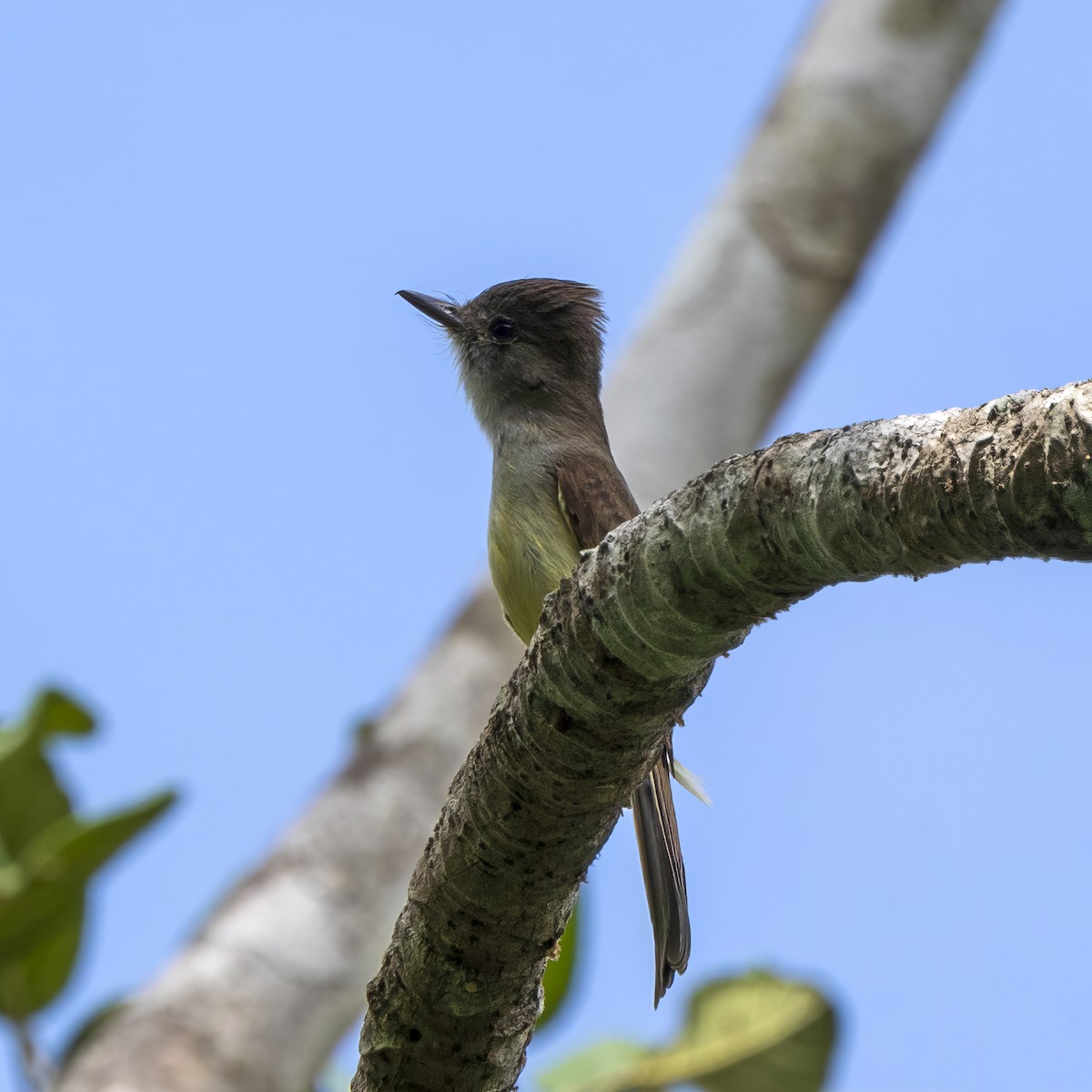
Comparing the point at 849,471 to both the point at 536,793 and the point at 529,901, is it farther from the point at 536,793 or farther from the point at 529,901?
the point at 529,901

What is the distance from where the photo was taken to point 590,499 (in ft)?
15.9

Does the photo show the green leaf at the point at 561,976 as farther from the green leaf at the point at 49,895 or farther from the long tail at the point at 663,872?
the green leaf at the point at 49,895

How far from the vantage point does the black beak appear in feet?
20.3

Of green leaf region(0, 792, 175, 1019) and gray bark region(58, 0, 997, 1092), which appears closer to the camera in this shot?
green leaf region(0, 792, 175, 1019)

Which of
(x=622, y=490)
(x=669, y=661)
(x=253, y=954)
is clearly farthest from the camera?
(x=253, y=954)

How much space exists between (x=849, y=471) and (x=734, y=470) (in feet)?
0.84

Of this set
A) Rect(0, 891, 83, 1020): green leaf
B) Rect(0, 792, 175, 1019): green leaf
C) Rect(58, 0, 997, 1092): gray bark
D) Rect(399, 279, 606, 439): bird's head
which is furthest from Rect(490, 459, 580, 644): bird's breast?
Rect(0, 891, 83, 1020): green leaf

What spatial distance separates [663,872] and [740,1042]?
3.93 ft

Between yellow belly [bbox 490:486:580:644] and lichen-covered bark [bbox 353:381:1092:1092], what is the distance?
185cm

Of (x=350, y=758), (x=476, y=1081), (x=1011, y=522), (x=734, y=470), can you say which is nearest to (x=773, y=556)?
(x=734, y=470)

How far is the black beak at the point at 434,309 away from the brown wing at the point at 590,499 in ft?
4.19

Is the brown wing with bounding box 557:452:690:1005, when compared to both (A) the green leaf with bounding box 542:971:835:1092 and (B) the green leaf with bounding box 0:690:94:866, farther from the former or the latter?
(B) the green leaf with bounding box 0:690:94:866

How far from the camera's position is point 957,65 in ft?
23.1

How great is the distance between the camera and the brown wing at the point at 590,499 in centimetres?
475
